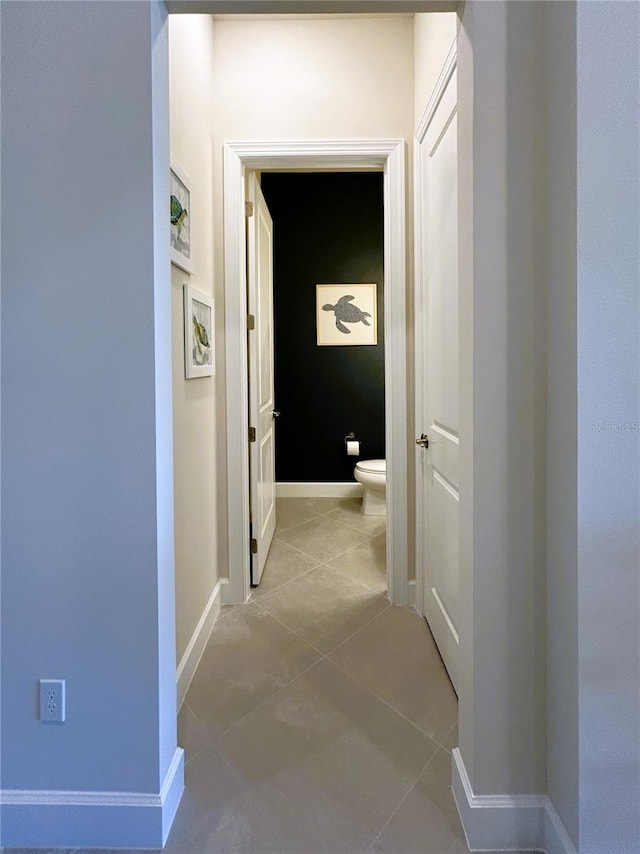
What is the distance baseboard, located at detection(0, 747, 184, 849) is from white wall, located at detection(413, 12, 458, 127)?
2.50 metres

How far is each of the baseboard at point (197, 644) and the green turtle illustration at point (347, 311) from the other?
9.72 feet

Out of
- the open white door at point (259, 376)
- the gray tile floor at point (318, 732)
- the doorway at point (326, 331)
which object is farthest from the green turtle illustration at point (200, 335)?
the doorway at point (326, 331)

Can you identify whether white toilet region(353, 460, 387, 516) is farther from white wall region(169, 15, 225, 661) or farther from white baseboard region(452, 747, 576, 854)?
white baseboard region(452, 747, 576, 854)

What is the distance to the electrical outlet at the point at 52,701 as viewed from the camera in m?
1.23

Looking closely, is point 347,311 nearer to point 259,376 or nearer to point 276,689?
point 259,376

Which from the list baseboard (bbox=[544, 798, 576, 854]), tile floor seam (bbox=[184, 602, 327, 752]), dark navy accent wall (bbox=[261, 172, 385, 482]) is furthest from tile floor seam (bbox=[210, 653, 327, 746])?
dark navy accent wall (bbox=[261, 172, 385, 482])

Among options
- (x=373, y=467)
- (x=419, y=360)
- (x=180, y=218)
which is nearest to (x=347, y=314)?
(x=373, y=467)

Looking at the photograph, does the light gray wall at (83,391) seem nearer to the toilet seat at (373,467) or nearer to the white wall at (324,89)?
the white wall at (324,89)

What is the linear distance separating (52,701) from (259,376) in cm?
194

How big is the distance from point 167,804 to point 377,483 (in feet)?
9.24

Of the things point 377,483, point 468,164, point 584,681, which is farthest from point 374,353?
point 584,681

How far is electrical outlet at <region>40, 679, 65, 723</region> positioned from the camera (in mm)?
1232

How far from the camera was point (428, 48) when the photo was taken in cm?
211

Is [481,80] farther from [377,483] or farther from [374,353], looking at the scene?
[374,353]
